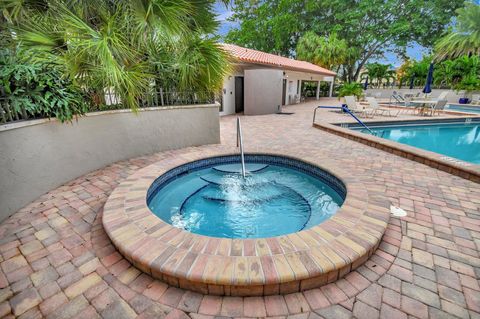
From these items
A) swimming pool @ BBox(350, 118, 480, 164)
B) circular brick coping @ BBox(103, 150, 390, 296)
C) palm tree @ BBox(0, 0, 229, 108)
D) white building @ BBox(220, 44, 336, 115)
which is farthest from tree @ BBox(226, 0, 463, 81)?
circular brick coping @ BBox(103, 150, 390, 296)

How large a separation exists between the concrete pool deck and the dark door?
10386 mm

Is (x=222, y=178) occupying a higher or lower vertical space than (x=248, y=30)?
lower

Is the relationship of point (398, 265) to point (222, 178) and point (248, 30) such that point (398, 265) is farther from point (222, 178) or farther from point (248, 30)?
point (248, 30)

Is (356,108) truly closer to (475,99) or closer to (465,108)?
(465,108)

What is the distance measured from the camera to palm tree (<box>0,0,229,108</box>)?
11.5 ft

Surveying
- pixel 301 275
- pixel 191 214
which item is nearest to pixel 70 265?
pixel 191 214

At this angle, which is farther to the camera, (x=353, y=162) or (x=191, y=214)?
(x=353, y=162)

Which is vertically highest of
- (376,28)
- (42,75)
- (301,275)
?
(376,28)

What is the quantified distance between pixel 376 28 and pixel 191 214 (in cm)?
2817

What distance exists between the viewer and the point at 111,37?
3623 mm

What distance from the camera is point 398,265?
2002mm

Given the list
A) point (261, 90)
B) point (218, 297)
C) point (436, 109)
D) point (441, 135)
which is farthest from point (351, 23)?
point (218, 297)

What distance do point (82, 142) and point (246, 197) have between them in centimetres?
316

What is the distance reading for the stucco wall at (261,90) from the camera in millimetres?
11656
